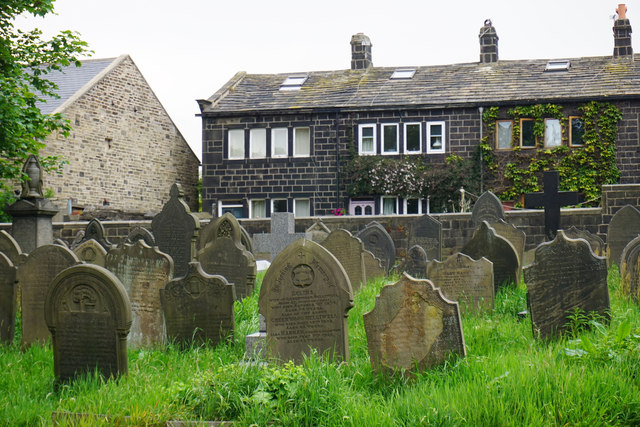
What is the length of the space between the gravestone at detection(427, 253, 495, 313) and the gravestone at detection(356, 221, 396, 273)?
4.70 meters

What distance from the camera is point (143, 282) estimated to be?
30.9 ft

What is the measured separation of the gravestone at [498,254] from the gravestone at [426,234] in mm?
4423

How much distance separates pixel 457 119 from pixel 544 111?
2938 millimetres

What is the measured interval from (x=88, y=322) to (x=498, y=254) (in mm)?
5911

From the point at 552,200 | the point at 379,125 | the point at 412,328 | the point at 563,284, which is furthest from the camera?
the point at 379,125

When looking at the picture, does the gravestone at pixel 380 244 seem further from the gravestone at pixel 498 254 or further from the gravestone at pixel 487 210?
the gravestone at pixel 498 254

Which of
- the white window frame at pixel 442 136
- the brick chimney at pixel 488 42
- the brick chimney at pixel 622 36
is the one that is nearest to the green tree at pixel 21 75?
the white window frame at pixel 442 136

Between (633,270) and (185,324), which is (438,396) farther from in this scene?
(633,270)

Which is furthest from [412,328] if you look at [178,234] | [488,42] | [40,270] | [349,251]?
[488,42]

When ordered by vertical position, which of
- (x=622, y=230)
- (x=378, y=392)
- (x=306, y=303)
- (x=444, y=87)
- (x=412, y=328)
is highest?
(x=444, y=87)

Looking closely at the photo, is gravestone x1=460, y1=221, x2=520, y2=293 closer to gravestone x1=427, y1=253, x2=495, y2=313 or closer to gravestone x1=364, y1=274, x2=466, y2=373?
gravestone x1=427, y1=253, x2=495, y2=313

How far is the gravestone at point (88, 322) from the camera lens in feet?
23.7

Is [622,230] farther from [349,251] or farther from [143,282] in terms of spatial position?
[143,282]

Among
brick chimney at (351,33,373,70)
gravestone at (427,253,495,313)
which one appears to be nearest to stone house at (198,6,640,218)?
brick chimney at (351,33,373,70)
